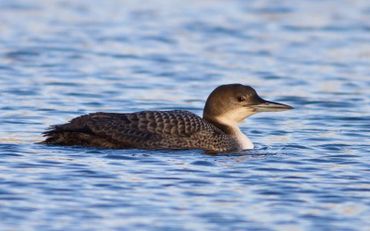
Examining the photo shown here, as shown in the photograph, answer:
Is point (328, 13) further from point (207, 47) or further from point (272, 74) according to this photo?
point (272, 74)

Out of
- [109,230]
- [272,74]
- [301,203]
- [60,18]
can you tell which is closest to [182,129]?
[301,203]

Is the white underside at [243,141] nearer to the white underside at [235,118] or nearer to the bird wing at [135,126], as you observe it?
the white underside at [235,118]

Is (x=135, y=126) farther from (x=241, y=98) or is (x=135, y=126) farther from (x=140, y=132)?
(x=241, y=98)

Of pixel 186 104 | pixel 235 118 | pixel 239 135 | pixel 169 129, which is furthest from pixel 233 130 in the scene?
pixel 186 104

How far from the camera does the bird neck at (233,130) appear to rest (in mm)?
12227

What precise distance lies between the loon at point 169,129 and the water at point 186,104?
0.15m

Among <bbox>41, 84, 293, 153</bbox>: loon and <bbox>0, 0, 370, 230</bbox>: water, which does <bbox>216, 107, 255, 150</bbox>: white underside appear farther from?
<bbox>0, 0, 370, 230</bbox>: water

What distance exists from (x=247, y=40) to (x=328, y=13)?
3202 millimetres

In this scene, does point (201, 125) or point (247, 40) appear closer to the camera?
point (201, 125)

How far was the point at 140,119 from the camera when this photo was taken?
471 inches

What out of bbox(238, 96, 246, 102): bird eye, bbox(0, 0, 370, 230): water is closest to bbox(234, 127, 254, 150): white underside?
bbox(0, 0, 370, 230): water

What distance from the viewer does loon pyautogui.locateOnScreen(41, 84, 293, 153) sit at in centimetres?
1177

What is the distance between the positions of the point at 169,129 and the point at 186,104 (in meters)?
3.17

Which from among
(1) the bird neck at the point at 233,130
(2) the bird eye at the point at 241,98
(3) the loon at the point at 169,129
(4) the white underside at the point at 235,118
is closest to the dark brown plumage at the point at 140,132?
(3) the loon at the point at 169,129
